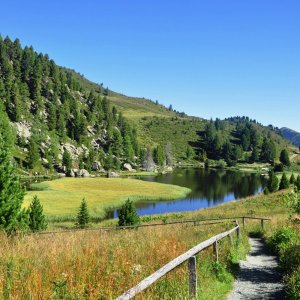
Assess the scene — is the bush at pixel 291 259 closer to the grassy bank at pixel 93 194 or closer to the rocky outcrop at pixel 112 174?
the grassy bank at pixel 93 194

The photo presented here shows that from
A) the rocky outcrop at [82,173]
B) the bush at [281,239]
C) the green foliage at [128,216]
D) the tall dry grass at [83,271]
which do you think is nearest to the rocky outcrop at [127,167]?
the rocky outcrop at [82,173]

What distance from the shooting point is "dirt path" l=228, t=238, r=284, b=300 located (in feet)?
35.2

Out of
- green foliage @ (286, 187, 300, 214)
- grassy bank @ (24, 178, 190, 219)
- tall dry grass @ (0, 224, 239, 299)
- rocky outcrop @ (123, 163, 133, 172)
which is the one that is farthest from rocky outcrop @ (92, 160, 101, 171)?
tall dry grass @ (0, 224, 239, 299)

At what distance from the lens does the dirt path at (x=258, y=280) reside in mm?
10734

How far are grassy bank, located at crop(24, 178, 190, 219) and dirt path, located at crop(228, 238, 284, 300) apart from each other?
52.5 m

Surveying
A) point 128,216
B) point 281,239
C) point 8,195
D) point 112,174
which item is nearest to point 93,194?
point 128,216

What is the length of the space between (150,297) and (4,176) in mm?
23148

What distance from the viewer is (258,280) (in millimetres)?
12656

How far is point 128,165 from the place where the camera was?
197m

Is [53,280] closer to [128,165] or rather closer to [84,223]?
[84,223]

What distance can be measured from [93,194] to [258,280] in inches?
3377

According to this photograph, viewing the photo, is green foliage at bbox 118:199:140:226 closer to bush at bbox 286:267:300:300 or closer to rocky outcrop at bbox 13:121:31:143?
bush at bbox 286:267:300:300

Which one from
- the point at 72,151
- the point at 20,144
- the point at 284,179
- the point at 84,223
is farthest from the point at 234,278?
the point at 72,151

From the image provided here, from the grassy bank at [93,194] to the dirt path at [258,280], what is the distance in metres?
52.5
